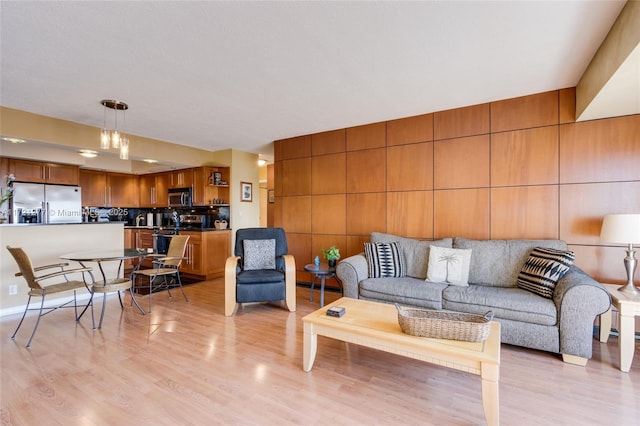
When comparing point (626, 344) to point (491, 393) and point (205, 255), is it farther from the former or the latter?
point (205, 255)

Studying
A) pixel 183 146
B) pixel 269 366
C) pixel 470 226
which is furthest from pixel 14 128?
pixel 470 226

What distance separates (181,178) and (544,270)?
6.35 m

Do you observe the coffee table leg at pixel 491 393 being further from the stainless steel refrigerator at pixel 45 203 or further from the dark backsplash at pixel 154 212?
the stainless steel refrigerator at pixel 45 203

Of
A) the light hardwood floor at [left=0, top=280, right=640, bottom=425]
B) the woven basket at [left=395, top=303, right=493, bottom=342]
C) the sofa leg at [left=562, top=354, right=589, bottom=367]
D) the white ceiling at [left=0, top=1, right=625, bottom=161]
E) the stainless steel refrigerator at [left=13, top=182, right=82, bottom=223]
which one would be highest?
the white ceiling at [left=0, top=1, right=625, bottom=161]

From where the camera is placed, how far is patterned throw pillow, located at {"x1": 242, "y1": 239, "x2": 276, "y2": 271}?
13.1ft

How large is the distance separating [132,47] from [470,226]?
3.91 meters

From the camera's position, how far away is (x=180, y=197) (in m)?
6.39

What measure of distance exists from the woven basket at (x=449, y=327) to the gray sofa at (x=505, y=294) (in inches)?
39.1

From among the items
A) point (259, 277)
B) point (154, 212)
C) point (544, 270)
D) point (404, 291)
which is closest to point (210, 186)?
point (154, 212)

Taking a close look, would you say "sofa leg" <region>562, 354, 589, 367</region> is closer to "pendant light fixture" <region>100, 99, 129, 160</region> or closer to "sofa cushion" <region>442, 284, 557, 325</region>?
"sofa cushion" <region>442, 284, 557, 325</region>

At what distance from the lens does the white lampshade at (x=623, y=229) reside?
246cm

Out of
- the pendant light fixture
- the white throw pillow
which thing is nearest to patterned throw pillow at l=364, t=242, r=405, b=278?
the white throw pillow

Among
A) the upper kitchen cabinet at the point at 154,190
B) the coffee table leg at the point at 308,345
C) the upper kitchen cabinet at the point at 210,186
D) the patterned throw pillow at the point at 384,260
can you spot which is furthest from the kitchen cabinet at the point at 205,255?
the coffee table leg at the point at 308,345

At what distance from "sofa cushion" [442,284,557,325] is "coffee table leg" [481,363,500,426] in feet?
4.12
